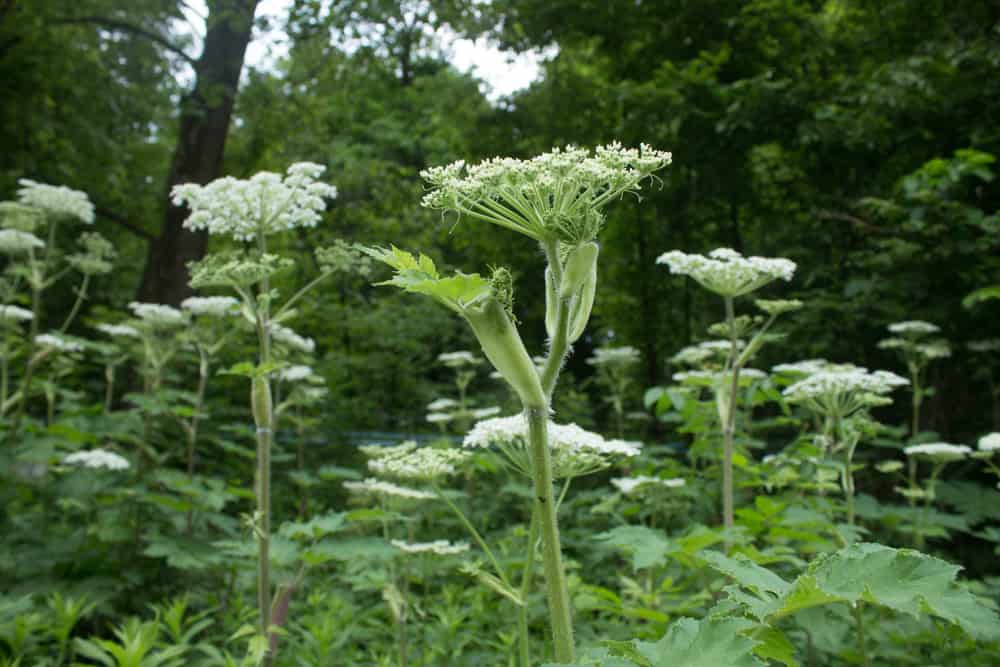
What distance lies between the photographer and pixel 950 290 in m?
5.78

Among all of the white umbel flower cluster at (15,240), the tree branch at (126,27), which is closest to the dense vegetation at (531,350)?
the white umbel flower cluster at (15,240)

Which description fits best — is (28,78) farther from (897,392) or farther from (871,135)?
(897,392)

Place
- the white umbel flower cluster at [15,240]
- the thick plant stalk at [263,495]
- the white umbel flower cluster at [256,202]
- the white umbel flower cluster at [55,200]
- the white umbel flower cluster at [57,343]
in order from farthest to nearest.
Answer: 1. the white umbel flower cluster at [57,343]
2. the white umbel flower cluster at [55,200]
3. the white umbel flower cluster at [15,240]
4. the white umbel flower cluster at [256,202]
5. the thick plant stalk at [263,495]

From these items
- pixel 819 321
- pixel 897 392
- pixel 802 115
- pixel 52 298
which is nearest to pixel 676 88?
pixel 802 115

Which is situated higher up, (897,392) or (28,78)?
(28,78)

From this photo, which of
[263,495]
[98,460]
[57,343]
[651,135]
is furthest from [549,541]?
[651,135]

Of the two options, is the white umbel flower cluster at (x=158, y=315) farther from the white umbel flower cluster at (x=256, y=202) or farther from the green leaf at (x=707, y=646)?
A: the green leaf at (x=707, y=646)

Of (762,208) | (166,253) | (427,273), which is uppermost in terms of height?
(762,208)

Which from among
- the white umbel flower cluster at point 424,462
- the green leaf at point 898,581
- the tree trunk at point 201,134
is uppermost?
the tree trunk at point 201,134

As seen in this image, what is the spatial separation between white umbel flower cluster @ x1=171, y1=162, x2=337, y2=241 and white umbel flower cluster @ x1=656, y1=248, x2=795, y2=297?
5.66ft

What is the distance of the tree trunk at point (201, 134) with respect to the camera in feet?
25.8

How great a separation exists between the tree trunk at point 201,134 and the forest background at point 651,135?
0.10 feet

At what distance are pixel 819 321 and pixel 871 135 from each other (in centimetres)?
174

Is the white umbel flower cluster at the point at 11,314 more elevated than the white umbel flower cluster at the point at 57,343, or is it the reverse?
the white umbel flower cluster at the point at 11,314
